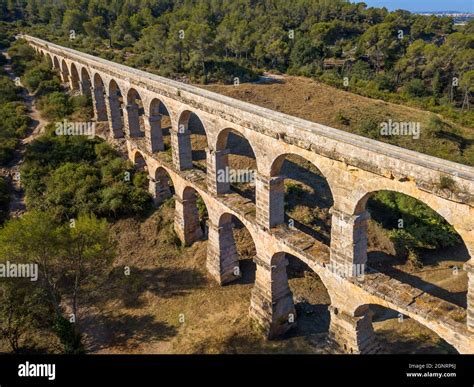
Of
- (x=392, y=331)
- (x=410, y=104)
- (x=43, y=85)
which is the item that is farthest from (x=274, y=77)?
(x=392, y=331)

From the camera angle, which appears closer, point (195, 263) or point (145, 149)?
point (195, 263)

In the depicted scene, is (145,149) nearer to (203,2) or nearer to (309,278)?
(309,278)

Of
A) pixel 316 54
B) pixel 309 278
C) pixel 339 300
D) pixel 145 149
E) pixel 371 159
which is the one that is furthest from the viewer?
pixel 316 54

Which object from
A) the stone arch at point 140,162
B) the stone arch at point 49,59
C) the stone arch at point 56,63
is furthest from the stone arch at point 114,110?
the stone arch at point 49,59

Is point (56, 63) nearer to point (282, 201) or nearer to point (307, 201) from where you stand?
point (307, 201)

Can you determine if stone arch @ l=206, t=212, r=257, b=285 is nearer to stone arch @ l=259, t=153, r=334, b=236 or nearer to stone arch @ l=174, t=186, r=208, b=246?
stone arch @ l=174, t=186, r=208, b=246

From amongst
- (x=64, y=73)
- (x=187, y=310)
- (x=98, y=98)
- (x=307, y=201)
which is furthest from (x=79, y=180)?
(x=64, y=73)

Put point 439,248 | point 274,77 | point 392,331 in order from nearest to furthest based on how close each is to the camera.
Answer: point 392,331
point 439,248
point 274,77

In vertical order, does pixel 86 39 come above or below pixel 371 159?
above
